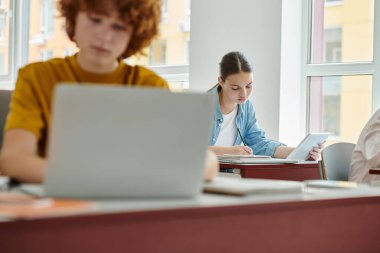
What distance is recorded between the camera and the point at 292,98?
4613mm

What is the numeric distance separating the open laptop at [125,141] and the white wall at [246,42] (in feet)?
11.1

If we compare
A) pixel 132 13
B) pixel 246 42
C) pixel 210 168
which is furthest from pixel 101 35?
pixel 246 42

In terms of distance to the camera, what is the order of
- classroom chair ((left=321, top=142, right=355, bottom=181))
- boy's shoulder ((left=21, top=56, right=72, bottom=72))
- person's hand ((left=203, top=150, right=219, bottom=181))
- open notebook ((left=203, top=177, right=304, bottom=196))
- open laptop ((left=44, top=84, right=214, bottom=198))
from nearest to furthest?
open laptop ((left=44, top=84, right=214, bottom=198)) < open notebook ((left=203, top=177, right=304, bottom=196)) < person's hand ((left=203, top=150, right=219, bottom=181)) < boy's shoulder ((left=21, top=56, right=72, bottom=72)) < classroom chair ((left=321, top=142, right=355, bottom=181))

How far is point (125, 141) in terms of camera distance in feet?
3.65

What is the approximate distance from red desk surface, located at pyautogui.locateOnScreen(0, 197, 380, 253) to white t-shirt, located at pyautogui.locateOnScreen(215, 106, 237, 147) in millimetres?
2289

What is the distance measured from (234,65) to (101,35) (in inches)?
88.9

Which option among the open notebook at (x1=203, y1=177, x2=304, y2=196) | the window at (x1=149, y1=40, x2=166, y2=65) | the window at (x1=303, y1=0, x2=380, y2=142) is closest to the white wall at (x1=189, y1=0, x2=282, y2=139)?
the window at (x1=303, y1=0, x2=380, y2=142)

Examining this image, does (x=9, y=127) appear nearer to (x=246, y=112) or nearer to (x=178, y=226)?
(x=178, y=226)

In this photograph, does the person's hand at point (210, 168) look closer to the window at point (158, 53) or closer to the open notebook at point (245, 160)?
the open notebook at point (245, 160)

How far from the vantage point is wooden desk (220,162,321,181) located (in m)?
2.90

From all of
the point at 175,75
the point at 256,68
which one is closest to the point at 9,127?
the point at 256,68

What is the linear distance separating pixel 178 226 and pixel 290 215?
10.9 inches

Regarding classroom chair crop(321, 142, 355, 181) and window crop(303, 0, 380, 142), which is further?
window crop(303, 0, 380, 142)

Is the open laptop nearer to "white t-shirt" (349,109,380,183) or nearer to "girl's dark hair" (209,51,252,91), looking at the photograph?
"white t-shirt" (349,109,380,183)
